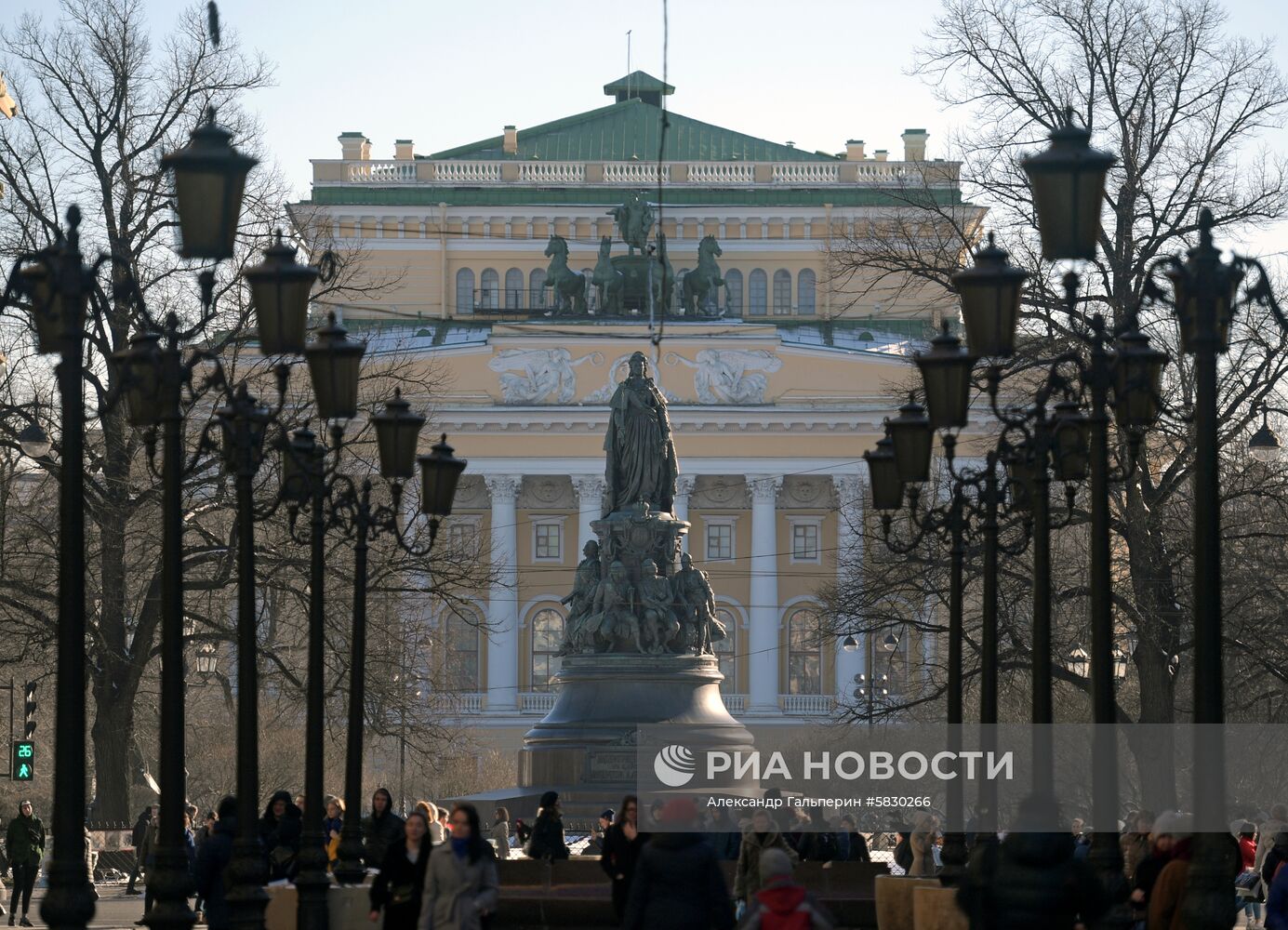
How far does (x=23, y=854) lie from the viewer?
2716 cm

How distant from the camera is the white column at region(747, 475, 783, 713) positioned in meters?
85.4

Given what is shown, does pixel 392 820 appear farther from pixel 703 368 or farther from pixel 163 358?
pixel 703 368

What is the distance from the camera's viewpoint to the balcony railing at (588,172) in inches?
3536

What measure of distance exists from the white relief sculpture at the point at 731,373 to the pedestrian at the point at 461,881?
70622 millimetres

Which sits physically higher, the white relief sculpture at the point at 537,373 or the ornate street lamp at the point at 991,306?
the white relief sculpture at the point at 537,373

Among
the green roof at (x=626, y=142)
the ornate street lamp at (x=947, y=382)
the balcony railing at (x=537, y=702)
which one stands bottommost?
the balcony railing at (x=537, y=702)

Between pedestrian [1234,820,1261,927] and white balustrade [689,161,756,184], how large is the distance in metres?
61.5

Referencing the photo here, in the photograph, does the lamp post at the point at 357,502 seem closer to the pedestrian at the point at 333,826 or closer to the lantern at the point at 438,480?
the lantern at the point at 438,480

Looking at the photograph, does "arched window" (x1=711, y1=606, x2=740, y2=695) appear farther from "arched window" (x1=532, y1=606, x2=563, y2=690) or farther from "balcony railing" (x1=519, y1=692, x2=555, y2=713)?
"balcony railing" (x1=519, y1=692, x2=555, y2=713)

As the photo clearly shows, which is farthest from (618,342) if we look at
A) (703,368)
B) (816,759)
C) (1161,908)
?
(1161,908)

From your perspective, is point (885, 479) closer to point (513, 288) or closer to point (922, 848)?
point (922, 848)

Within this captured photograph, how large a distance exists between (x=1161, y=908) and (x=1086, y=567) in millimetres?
20964

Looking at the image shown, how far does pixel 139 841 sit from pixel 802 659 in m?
55.8

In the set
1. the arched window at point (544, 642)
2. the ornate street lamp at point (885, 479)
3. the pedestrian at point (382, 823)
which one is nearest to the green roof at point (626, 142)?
the arched window at point (544, 642)
